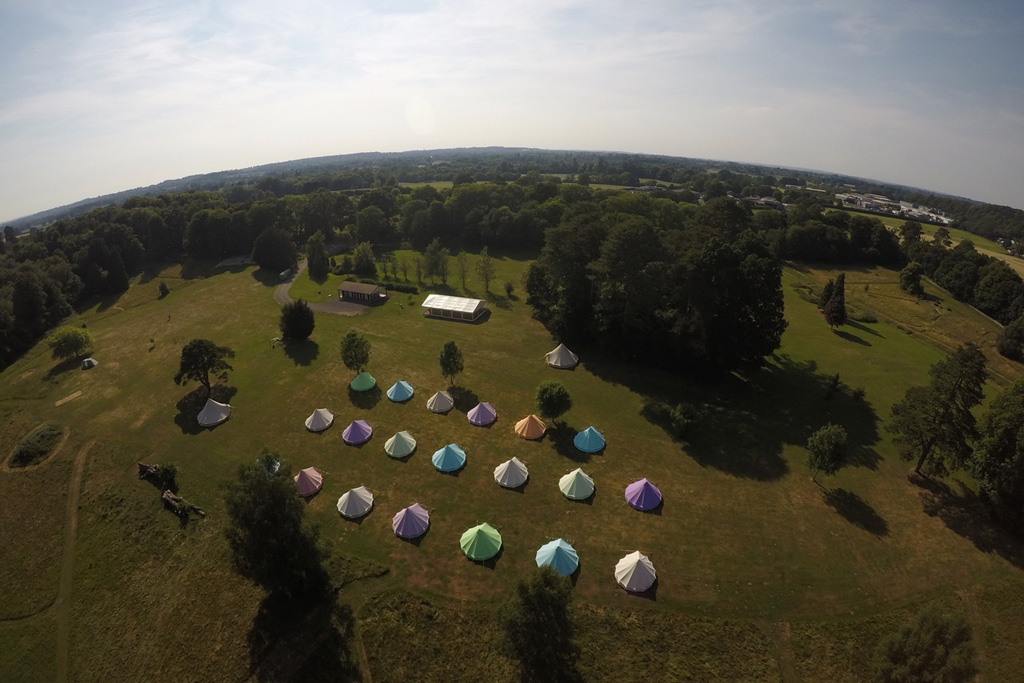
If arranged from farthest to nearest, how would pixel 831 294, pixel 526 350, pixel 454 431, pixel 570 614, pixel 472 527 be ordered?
pixel 831 294
pixel 526 350
pixel 454 431
pixel 472 527
pixel 570 614

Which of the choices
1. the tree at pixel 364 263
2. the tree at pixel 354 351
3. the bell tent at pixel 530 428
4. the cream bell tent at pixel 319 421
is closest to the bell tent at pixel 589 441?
the bell tent at pixel 530 428

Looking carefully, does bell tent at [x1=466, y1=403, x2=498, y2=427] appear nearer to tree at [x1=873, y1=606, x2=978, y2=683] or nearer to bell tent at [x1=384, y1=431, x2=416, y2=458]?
bell tent at [x1=384, y1=431, x2=416, y2=458]

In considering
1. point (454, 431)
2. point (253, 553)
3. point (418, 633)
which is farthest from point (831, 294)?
point (253, 553)

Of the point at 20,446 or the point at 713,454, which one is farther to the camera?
the point at 20,446

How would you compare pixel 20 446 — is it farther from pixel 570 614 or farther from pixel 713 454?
pixel 713 454

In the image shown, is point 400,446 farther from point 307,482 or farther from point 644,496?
point 644,496

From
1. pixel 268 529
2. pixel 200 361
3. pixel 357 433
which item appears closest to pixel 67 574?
pixel 268 529
